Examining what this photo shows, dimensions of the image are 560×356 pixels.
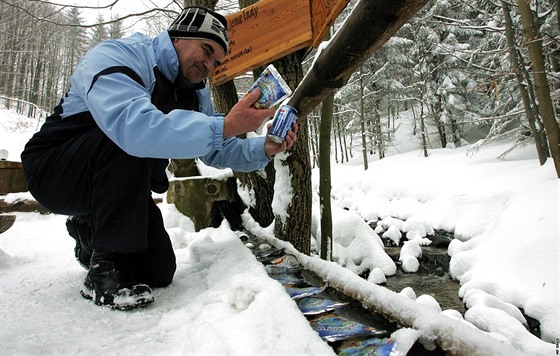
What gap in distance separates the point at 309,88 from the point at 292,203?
3.84 feet

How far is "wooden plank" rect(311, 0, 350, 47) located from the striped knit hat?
0.84 meters

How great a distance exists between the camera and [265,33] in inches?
111

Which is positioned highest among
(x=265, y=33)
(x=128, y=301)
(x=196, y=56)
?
(x=265, y=33)

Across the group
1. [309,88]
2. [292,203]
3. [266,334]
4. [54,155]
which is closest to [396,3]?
[309,88]

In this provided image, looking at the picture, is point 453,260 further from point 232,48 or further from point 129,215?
point 129,215

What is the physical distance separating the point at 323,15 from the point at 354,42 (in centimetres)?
115

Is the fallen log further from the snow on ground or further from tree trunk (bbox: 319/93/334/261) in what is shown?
tree trunk (bbox: 319/93/334/261)

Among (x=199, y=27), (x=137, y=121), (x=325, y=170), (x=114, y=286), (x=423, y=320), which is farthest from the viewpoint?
(x=325, y=170)

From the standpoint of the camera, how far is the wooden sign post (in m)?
2.46

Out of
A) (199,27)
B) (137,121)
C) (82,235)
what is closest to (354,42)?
(199,27)

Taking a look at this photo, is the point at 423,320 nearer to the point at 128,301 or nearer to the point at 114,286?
the point at 128,301

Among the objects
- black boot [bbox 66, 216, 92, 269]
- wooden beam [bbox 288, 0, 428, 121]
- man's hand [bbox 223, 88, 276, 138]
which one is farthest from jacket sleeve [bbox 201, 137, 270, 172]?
black boot [bbox 66, 216, 92, 269]

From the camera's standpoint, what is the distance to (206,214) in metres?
3.40

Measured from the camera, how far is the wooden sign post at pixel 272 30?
2.46 metres
